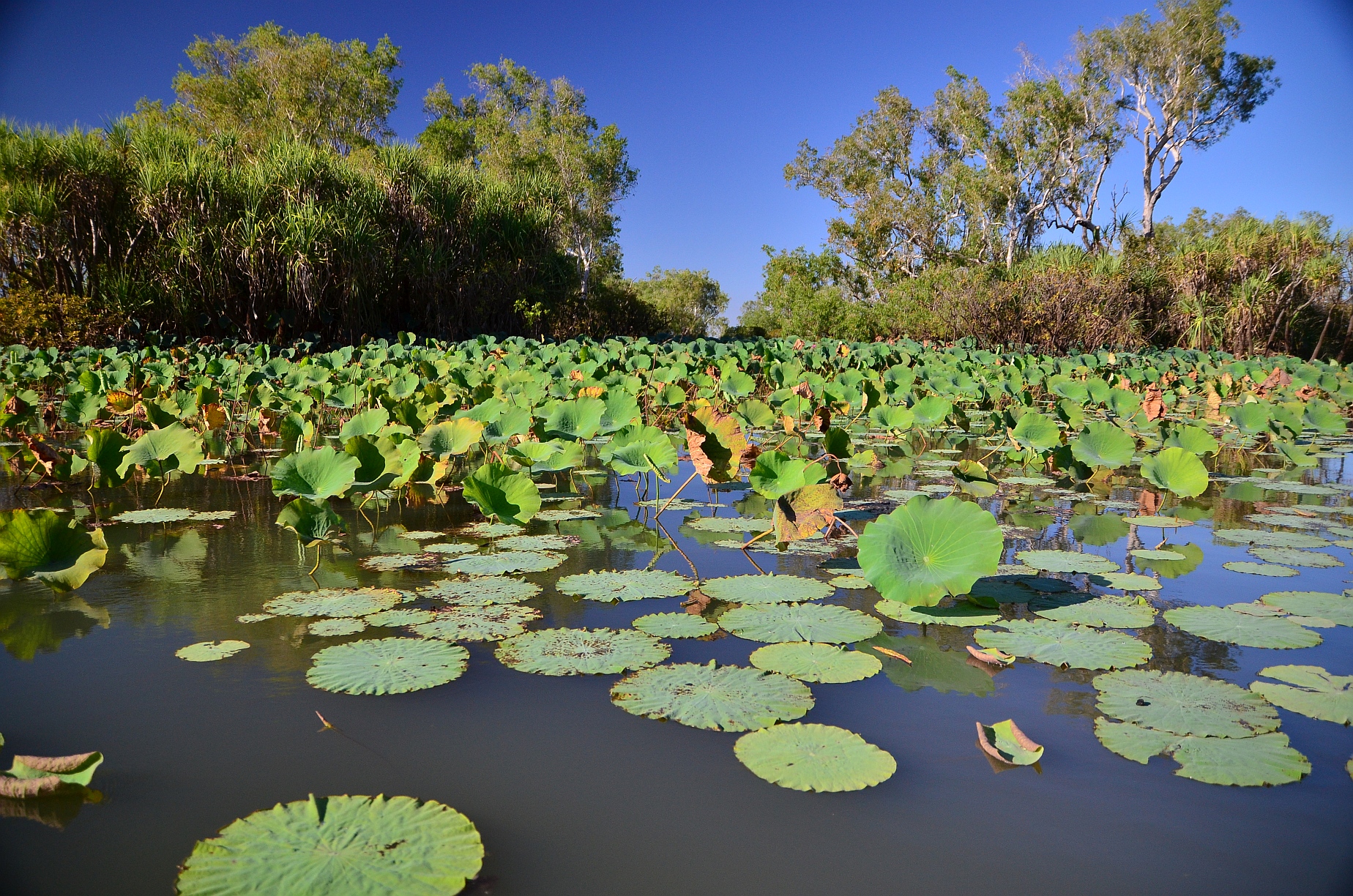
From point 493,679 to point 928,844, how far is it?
89 cm

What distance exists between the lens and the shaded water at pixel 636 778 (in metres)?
1.06

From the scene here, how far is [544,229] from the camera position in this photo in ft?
51.2

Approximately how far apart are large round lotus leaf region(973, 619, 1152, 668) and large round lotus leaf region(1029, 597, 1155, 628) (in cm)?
5

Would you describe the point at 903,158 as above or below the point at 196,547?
above

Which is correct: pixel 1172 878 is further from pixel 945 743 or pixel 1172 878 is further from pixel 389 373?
pixel 389 373

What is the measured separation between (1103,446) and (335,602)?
3171 millimetres

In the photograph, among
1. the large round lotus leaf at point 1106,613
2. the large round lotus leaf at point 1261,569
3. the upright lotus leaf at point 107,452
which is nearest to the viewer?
the large round lotus leaf at point 1106,613

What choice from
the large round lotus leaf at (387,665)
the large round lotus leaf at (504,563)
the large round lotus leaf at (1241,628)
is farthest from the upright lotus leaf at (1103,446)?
the large round lotus leaf at (387,665)

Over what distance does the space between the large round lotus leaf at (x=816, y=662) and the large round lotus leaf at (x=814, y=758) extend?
0.78 feet

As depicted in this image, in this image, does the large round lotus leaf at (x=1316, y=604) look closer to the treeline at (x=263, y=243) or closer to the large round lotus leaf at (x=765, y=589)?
the large round lotus leaf at (x=765, y=589)

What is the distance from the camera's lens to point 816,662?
170 cm

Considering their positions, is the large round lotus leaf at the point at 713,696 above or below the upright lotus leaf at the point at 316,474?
below

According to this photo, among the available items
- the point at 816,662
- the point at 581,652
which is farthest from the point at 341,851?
the point at 816,662

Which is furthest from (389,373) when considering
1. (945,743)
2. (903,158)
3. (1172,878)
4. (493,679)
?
(903,158)
